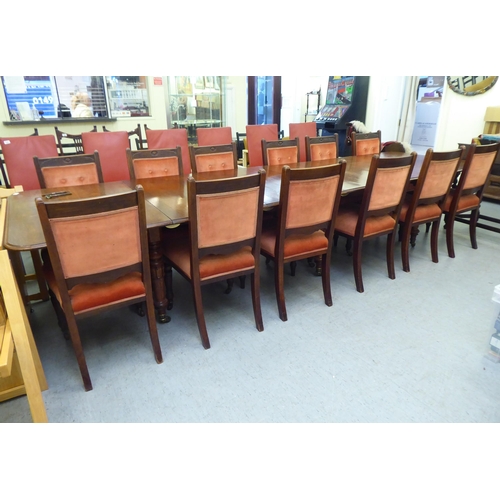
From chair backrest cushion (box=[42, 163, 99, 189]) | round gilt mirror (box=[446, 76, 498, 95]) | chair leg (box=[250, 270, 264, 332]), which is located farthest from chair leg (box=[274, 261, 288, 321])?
round gilt mirror (box=[446, 76, 498, 95])

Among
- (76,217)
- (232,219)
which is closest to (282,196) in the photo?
(232,219)

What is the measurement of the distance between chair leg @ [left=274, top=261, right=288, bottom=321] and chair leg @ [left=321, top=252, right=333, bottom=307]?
0.32m

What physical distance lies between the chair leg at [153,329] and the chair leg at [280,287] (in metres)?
0.75

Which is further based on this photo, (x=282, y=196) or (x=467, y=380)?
(x=282, y=196)

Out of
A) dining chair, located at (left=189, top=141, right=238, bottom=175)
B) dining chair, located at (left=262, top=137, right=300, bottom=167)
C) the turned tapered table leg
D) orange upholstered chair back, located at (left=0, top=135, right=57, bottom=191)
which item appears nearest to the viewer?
the turned tapered table leg

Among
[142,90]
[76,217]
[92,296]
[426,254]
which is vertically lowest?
[426,254]

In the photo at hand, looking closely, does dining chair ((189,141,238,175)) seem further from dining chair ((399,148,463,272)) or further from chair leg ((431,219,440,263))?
chair leg ((431,219,440,263))

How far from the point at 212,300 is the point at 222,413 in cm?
95

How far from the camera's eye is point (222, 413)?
59.9 inches

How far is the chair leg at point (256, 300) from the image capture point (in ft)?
6.61

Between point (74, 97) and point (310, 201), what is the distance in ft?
15.4

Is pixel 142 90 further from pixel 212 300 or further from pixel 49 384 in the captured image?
pixel 49 384

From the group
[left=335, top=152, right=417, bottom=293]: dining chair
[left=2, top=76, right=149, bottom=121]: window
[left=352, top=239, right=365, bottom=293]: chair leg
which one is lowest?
[left=352, top=239, right=365, bottom=293]: chair leg

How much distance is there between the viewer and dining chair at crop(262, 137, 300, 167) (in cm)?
314
